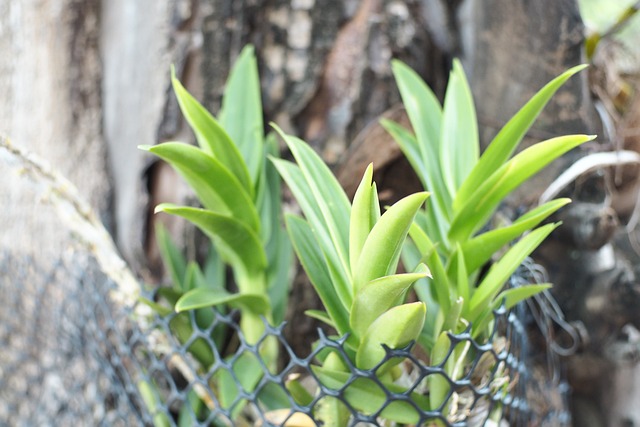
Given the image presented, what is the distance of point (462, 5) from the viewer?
83 centimetres

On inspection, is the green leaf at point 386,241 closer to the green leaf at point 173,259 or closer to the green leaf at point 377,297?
the green leaf at point 377,297

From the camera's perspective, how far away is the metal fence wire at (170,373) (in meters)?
0.49

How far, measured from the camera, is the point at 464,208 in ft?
1.68

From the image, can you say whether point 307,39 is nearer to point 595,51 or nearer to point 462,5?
point 462,5

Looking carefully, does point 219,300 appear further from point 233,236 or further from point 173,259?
point 173,259

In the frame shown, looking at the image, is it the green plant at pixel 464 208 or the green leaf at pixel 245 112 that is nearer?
the green plant at pixel 464 208

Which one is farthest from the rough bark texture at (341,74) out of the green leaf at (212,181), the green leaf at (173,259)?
the green leaf at (212,181)

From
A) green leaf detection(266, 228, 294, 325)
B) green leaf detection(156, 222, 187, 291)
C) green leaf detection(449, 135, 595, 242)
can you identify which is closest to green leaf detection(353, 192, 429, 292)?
green leaf detection(449, 135, 595, 242)

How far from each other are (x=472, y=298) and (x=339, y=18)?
0.43m

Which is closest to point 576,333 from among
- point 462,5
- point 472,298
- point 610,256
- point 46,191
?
point 610,256

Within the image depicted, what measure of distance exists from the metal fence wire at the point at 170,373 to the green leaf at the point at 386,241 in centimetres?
6

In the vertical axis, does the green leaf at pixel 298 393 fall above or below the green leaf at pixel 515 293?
below

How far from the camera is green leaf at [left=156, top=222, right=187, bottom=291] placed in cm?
72

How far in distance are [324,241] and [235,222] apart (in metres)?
0.11
